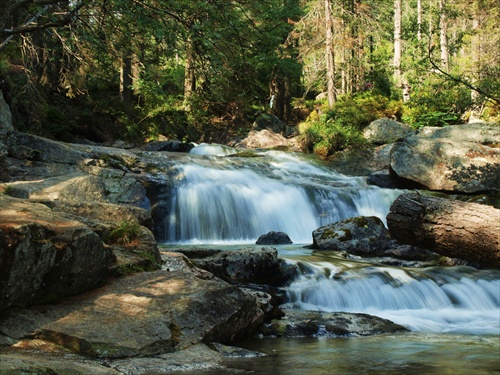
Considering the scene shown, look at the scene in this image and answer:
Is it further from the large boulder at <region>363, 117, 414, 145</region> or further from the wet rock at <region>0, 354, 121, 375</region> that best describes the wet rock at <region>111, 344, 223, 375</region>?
the large boulder at <region>363, 117, 414, 145</region>

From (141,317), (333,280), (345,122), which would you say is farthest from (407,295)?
(345,122)

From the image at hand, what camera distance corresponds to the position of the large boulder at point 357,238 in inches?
433

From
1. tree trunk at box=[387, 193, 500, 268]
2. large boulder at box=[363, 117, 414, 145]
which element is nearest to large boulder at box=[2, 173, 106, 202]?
tree trunk at box=[387, 193, 500, 268]

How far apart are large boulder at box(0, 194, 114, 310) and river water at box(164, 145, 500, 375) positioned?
1.69m

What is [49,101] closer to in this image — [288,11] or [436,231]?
[288,11]

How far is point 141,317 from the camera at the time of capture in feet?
15.8

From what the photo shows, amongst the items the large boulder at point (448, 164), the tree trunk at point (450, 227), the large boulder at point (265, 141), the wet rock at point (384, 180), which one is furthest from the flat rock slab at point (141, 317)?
the large boulder at point (265, 141)

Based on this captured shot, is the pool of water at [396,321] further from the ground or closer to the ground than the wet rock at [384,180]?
closer to the ground

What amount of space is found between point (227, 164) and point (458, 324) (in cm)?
1022

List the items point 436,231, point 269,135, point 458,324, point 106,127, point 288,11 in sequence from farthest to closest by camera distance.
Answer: point 288,11, point 269,135, point 106,127, point 436,231, point 458,324

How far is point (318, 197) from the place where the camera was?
1477 centimetres

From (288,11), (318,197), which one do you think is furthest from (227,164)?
(288,11)

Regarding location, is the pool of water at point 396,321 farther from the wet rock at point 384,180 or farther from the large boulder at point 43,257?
the wet rock at point 384,180

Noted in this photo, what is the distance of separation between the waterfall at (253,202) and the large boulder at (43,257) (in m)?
7.03
